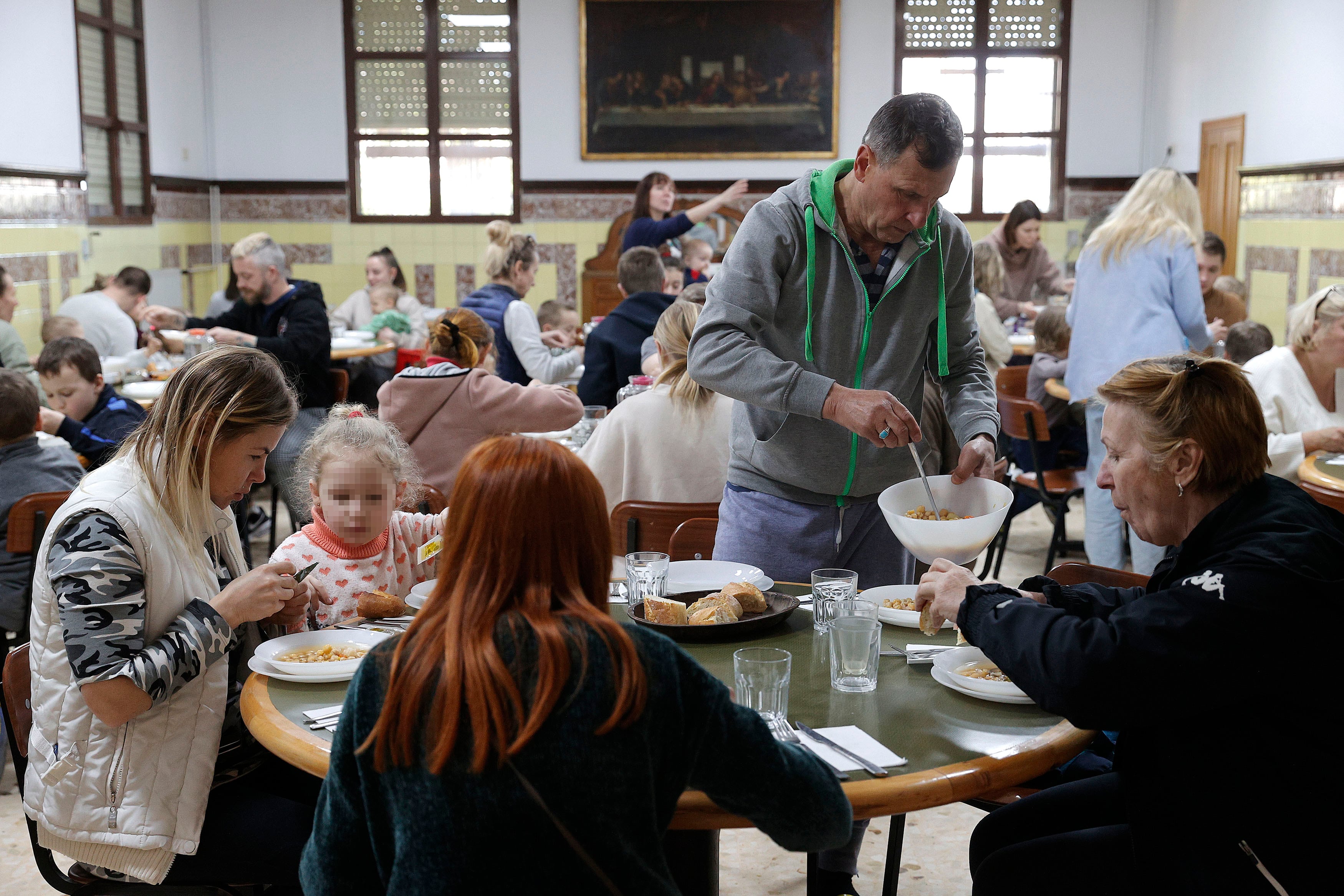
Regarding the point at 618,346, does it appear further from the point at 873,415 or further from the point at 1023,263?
the point at 1023,263

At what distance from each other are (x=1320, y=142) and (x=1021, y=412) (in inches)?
155

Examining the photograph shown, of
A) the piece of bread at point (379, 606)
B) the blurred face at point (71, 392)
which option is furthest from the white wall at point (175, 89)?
the piece of bread at point (379, 606)

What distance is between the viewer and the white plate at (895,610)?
208cm

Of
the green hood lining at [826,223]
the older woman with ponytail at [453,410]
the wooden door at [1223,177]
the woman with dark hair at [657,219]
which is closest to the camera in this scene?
the green hood lining at [826,223]

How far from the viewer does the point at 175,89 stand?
405 inches

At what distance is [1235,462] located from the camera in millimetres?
1634

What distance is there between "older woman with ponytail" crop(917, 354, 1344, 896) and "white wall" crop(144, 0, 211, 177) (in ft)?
31.9

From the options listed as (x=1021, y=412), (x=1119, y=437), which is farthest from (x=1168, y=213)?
(x=1119, y=437)

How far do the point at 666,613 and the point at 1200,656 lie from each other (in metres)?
0.85

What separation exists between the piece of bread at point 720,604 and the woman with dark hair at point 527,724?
30.5 inches

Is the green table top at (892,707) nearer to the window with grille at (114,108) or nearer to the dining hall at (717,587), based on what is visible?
the dining hall at (717,587)

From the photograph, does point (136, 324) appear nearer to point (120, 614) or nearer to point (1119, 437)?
point (120, 614)

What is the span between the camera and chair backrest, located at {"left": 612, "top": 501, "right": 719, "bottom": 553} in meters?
2.96

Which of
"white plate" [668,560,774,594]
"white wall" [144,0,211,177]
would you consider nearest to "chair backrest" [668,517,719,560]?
"white plate" [668,560,774,594]
